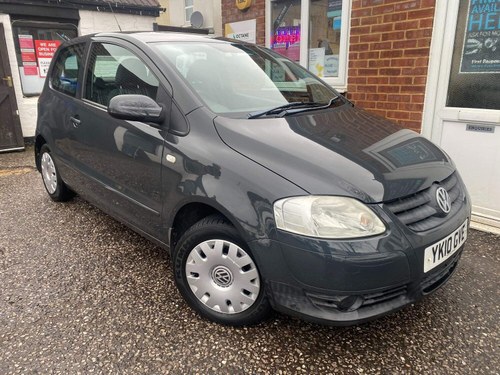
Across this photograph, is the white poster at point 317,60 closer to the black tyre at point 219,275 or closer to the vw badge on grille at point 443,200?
the vw badge on grille at point 443,200

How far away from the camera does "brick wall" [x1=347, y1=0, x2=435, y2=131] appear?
3986 mm

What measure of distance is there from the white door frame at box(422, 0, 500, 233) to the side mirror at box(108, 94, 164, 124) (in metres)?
2.88

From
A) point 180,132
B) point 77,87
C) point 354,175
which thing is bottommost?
point 354,175

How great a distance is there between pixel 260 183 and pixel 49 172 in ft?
10.4

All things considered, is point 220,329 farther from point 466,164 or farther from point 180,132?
point 466,164

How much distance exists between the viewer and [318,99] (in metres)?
2.96

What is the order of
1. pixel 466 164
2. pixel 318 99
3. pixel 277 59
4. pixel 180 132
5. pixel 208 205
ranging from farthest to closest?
pixel 466 164 → pixel 277 59 → pixel 318 99 → pixel 180 132 → pixel 208 205

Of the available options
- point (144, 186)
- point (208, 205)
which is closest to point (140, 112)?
point (144, 186)

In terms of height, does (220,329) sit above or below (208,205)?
below

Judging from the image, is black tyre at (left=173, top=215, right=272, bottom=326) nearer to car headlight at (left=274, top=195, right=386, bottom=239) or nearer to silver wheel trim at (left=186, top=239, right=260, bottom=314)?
silver wheel trim at (left=186, top=239, right=260, bottom=314)

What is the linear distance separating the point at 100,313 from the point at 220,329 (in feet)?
2.46

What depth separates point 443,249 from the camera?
79.9 inches

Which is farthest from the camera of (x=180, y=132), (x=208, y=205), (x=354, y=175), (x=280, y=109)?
(x=280, y=109)

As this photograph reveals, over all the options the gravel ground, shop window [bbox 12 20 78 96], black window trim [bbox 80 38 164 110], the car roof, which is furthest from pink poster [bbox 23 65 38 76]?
the gravel ground
